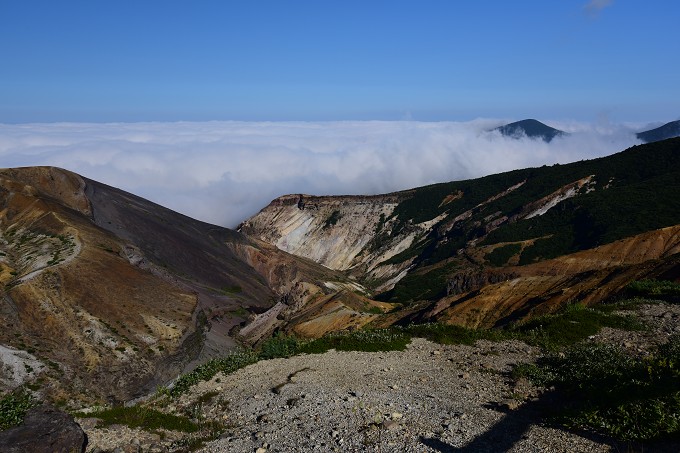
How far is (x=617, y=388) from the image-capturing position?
13102 millimetres

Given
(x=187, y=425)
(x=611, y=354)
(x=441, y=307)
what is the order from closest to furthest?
1. (x=187, y=425)
2. (x=611, y=354)
3. (x=441, y=307)

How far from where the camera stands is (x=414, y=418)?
13.3 meters

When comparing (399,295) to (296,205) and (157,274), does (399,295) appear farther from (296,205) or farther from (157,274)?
(296,205)

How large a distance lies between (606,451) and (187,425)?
373 inches

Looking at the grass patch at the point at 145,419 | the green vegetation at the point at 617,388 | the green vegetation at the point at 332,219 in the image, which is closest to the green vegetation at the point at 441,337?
the green vegetation at the point at 617,388

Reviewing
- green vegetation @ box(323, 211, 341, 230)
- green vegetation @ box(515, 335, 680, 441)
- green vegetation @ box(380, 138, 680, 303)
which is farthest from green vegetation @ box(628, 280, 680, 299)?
green vegetation @ box(323, 211, 341, 230)

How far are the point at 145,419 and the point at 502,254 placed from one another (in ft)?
237

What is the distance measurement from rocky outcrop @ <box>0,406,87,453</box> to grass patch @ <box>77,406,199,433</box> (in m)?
1.57

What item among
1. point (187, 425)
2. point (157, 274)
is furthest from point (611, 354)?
point (157, 274)

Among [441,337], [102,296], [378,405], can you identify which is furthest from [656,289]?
[102,296]

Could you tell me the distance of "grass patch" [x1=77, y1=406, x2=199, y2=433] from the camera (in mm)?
14055

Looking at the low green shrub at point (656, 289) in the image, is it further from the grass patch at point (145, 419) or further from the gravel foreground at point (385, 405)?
the grass patch at point (145, 419)

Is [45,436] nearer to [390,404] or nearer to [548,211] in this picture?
[390,404]

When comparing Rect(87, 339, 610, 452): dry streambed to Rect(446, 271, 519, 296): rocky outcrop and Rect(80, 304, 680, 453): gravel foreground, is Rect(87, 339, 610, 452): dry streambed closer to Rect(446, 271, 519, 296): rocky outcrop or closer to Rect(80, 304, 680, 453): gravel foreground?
Rect(80, 304, 680, 453): gravel foreground
